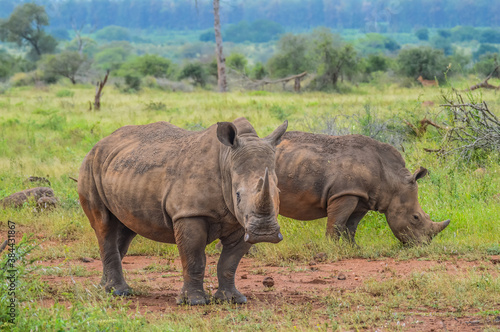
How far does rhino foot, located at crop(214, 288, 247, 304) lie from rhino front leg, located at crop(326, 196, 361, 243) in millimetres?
2304

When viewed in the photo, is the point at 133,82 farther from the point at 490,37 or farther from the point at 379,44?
the point at 490,37

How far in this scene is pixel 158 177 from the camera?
5828 mm

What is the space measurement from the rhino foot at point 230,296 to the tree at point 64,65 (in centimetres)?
3834

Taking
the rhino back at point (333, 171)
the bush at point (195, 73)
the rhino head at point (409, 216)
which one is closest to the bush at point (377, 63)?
the bush at point (195, 73)

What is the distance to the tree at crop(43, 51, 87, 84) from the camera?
42.4 m

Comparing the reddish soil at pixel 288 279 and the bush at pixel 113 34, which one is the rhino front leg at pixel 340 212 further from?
the bush at pixel 113 34

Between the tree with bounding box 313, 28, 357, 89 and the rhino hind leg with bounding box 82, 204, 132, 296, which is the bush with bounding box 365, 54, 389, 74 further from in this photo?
the rhino hind leg with bounding box 82, 204, 132, 296

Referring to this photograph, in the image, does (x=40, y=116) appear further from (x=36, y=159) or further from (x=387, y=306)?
(x=387, y=306)

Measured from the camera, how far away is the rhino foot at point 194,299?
5645mm

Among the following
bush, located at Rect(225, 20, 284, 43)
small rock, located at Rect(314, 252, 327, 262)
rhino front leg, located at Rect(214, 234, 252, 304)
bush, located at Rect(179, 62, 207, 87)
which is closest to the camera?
rhino front leg, located at Rect(214, 234, 252, 304)

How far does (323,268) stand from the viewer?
727 centimetres

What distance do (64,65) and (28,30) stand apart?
27125 millimetres

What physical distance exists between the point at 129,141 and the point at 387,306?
2.96 meters

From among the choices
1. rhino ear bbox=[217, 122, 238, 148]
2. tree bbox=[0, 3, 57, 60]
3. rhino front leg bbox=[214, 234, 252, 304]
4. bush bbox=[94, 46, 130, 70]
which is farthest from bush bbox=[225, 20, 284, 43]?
rhino ear bbox=[217, 122, 238, 148]
